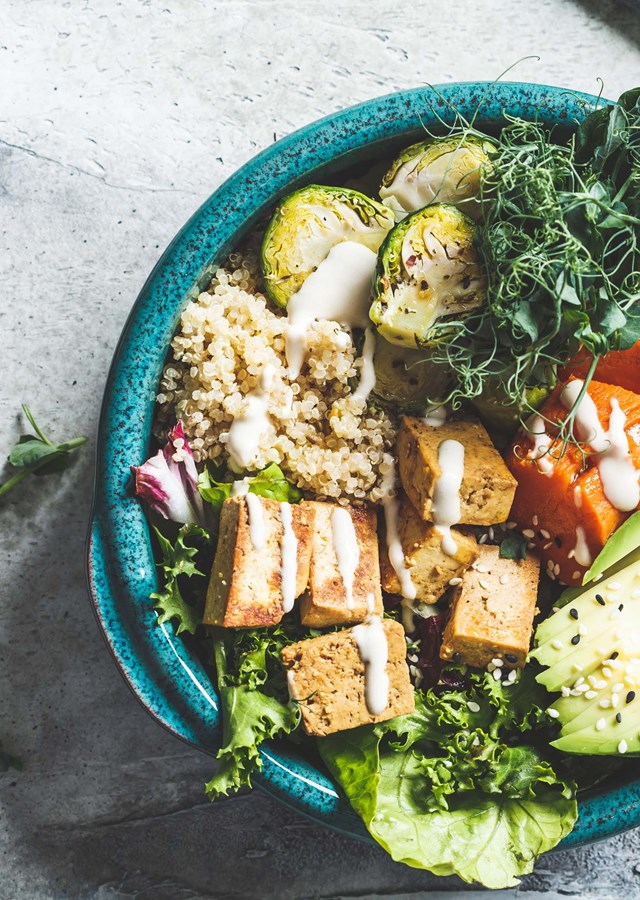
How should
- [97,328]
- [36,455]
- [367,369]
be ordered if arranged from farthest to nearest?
1. [97,328]
2. [36,455]
3. [367,369]

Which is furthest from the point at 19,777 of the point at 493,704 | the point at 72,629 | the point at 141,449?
the point at 493,704

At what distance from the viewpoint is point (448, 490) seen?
221 centimetres

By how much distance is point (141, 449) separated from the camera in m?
2.24

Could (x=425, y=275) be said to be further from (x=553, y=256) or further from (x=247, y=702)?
(x=247, y=702)

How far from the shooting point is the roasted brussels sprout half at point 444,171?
88.5 inches

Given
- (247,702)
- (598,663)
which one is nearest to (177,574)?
(247,702)

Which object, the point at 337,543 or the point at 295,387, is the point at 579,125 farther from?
the point at 337,543

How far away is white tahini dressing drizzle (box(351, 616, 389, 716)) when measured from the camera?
223 centimetres

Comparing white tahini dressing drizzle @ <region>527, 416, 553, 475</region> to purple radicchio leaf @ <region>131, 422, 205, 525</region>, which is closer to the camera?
purple radicchio leaf @ <region>131, 422, 205, 525</region>

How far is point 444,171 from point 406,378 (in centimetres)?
55

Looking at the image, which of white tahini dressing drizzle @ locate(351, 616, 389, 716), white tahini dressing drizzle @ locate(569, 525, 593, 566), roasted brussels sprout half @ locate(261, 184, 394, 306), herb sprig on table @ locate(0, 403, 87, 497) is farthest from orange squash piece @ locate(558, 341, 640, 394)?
herb sprig on table @ locate(0, 403, 87, 497)

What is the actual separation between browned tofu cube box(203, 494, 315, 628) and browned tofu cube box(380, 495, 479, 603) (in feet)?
0.87

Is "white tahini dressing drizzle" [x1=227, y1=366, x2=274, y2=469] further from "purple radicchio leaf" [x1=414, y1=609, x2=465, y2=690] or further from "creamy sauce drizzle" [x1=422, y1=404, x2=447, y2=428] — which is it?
"purple radicchio leaf" [x1=414, y1=609, x2=465, y2=690]

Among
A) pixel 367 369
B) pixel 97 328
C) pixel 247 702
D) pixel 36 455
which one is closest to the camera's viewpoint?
pixel 247 702
